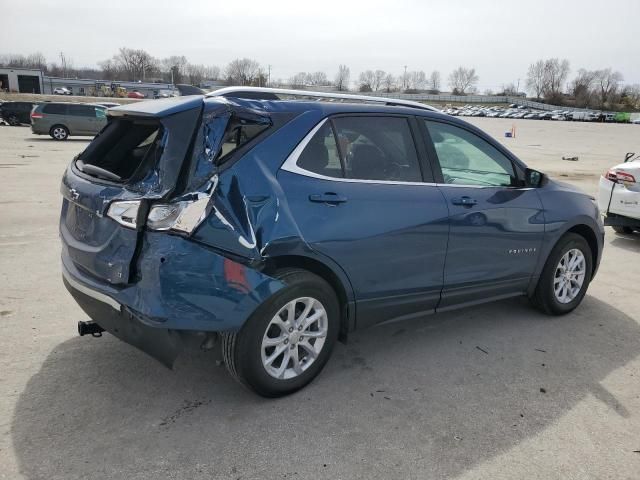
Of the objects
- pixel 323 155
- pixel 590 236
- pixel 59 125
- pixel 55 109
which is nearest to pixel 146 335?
pixel 323 155

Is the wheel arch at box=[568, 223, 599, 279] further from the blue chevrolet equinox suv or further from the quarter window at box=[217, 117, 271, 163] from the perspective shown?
the quarter window at box=[217, 117, 271, 163]

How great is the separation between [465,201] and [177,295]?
2253 millimetres

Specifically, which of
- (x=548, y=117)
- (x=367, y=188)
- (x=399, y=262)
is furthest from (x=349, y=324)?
(x=548, y=117)

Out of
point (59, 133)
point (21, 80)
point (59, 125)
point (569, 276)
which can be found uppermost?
point (21, 80)

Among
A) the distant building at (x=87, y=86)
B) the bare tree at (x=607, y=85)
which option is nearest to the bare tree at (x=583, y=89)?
the bare tree at (x=607, y=85)

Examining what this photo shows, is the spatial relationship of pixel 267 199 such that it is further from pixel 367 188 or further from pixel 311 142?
pixel 367 188

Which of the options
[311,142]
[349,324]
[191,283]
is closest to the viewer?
[191,283]

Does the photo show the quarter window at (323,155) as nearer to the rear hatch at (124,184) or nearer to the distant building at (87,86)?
the rear hatch at (124,184)

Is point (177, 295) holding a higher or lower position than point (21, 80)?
higher

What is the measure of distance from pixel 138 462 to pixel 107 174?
5.46ft

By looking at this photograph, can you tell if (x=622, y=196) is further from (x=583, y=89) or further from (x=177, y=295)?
(x=583, y=89)

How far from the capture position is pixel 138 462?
270cm

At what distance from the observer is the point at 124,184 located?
121 inches

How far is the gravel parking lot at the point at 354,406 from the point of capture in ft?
9.05
